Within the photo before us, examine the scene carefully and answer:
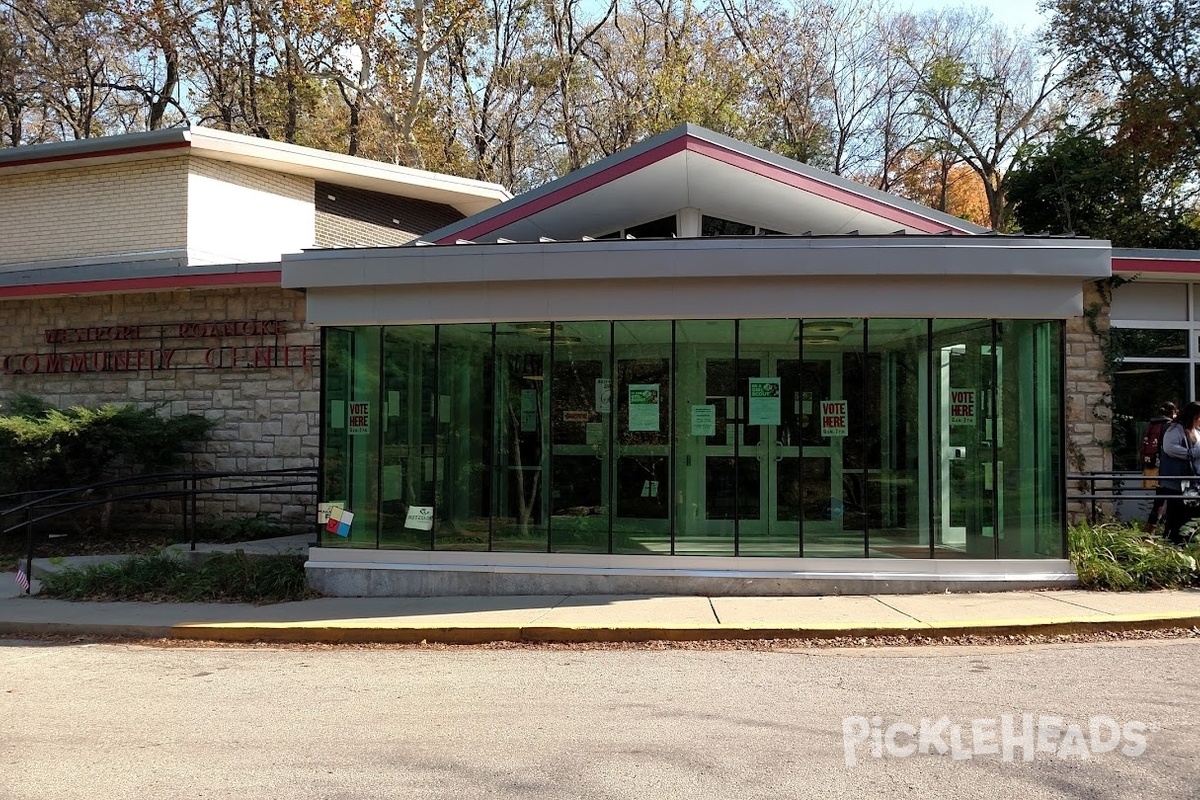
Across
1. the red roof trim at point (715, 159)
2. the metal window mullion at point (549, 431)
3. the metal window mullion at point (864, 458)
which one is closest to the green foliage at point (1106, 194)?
the red roof trim at point (715, 159)

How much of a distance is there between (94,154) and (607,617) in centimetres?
1338

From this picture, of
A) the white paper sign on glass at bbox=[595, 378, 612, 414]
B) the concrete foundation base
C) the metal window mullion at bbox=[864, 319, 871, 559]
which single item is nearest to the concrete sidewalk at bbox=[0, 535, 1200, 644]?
the concrete foundation base

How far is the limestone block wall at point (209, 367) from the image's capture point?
14.3 meters

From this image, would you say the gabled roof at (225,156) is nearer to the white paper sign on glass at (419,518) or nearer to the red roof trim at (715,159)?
the red roof trim at (715,159)

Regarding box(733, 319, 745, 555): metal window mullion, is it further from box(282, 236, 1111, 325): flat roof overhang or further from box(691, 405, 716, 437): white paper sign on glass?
box(282, 236, 1111, 325): flat roof overhang

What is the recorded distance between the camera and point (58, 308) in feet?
50.8

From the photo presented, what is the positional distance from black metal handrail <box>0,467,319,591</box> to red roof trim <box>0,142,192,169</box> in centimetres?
584

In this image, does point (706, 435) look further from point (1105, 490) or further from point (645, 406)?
point (1105, 490)

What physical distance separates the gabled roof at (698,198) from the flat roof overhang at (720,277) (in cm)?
143

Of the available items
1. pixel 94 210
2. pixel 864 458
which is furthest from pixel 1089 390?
pixel 94 210

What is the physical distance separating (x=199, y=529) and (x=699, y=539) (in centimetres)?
777

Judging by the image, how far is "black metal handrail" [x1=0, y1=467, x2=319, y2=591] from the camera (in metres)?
12.0

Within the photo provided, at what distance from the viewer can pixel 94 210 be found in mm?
16922

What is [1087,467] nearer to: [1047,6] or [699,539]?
[699,539]
